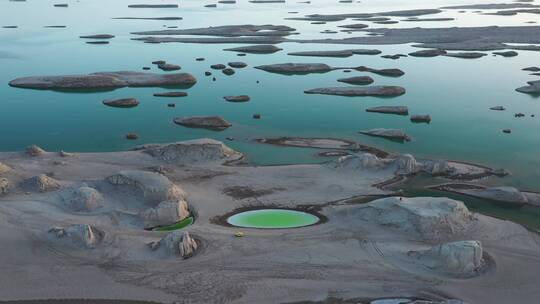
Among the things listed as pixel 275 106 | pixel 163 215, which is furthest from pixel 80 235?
pixel 275 106

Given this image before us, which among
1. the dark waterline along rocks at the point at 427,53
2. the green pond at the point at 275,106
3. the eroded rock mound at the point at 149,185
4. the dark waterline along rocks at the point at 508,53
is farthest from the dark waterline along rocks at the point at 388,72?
the eroded rock mound at the point at 149,185

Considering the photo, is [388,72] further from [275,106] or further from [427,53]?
[275,106]

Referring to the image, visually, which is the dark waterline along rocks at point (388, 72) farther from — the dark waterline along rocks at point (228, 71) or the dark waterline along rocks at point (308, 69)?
the dark waterline along rocks at point (228, 71)

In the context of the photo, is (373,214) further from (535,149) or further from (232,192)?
(535,149)

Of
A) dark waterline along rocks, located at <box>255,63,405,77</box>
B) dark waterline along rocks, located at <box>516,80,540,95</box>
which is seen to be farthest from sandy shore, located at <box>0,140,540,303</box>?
dark waterline along rocks, located at <box>255,63,405,77</box>

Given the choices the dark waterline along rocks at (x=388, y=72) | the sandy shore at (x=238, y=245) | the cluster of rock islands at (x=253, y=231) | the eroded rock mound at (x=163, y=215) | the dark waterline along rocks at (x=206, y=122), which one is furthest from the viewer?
the dark waterline along rocks at (x=388, y=72)
